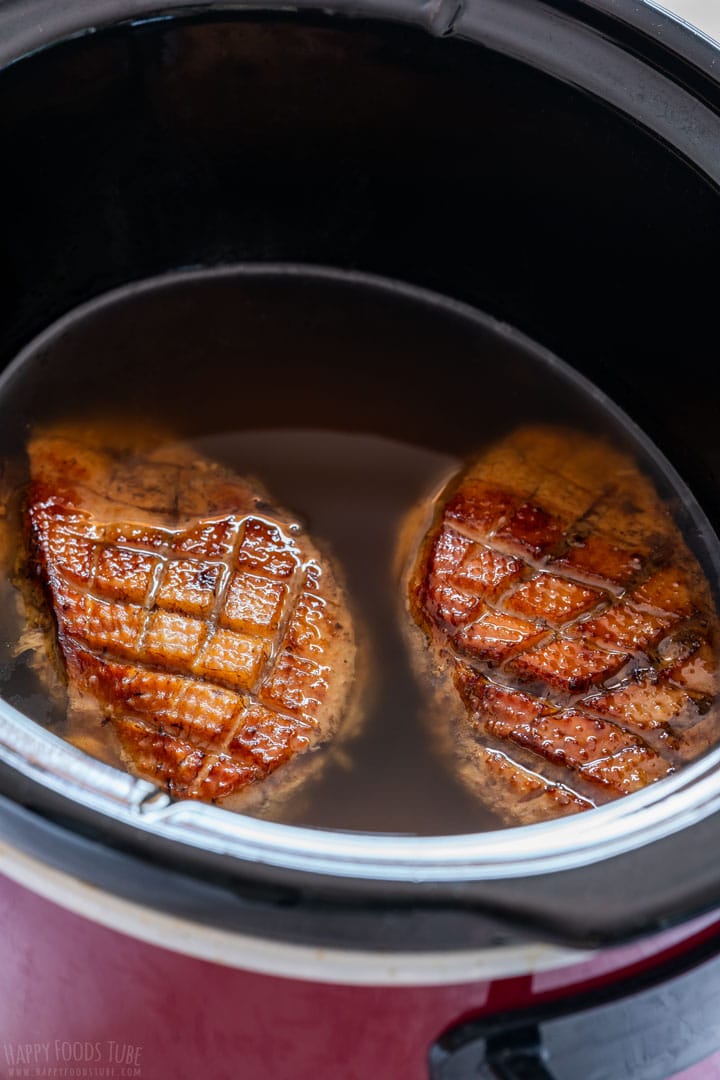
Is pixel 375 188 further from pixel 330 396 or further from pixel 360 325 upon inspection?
pixel 330 396

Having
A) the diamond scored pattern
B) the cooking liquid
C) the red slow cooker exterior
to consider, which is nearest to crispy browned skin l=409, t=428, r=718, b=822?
the cooking liquid

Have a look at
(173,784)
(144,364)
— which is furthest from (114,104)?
(173,784)

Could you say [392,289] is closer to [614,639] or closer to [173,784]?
[614,639]

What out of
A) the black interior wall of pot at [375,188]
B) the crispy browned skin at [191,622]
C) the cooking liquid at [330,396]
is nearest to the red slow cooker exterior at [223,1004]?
the crispy browned skin at [191,622]

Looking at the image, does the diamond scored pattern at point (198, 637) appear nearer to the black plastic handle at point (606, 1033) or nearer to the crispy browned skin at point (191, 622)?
the crispy browned skin at point (191, 622)

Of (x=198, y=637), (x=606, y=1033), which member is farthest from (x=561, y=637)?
(x=606, y=1033)

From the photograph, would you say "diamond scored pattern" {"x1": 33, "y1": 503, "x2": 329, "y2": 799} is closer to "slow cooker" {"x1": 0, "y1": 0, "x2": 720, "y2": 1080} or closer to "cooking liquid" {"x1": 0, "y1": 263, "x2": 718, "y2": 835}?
"cooking liquid" {"x1": 0, "y1": 263, "x2": 718, "y2": 835}
